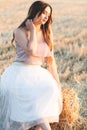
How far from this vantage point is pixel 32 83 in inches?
226

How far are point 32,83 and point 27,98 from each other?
0.19 metres

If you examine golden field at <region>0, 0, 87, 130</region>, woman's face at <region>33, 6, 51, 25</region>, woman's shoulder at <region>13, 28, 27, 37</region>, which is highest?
woman's face at <region>33, 6, 51, 25</region>

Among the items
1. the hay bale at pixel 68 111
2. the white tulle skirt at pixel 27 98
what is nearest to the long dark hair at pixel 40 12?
the white tulle skirt at pixel 27 98

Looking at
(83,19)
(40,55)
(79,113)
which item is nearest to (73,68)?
(79,113)

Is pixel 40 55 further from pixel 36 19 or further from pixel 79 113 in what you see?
pixel 79 113

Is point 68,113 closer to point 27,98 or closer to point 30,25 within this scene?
point 27,98

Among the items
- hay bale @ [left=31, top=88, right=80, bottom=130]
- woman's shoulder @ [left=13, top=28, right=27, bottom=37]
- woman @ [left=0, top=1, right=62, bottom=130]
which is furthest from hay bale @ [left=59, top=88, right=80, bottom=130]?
woman's shoulder @ [left=13, top=28, right=27, bottom=37]

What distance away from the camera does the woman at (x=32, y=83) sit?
5.61 meters

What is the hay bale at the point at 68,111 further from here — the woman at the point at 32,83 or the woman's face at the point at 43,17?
the woman's face at the point at 43,17

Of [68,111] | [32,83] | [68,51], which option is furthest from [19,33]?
[68,51]

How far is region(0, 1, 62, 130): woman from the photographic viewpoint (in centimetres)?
561

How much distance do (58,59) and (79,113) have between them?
395cm

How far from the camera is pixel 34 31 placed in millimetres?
5848

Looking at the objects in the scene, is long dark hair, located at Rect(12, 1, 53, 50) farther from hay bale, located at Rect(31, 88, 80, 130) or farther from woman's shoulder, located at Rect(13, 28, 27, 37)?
hay bale, located at Rect(31, 88, 80, 130)
